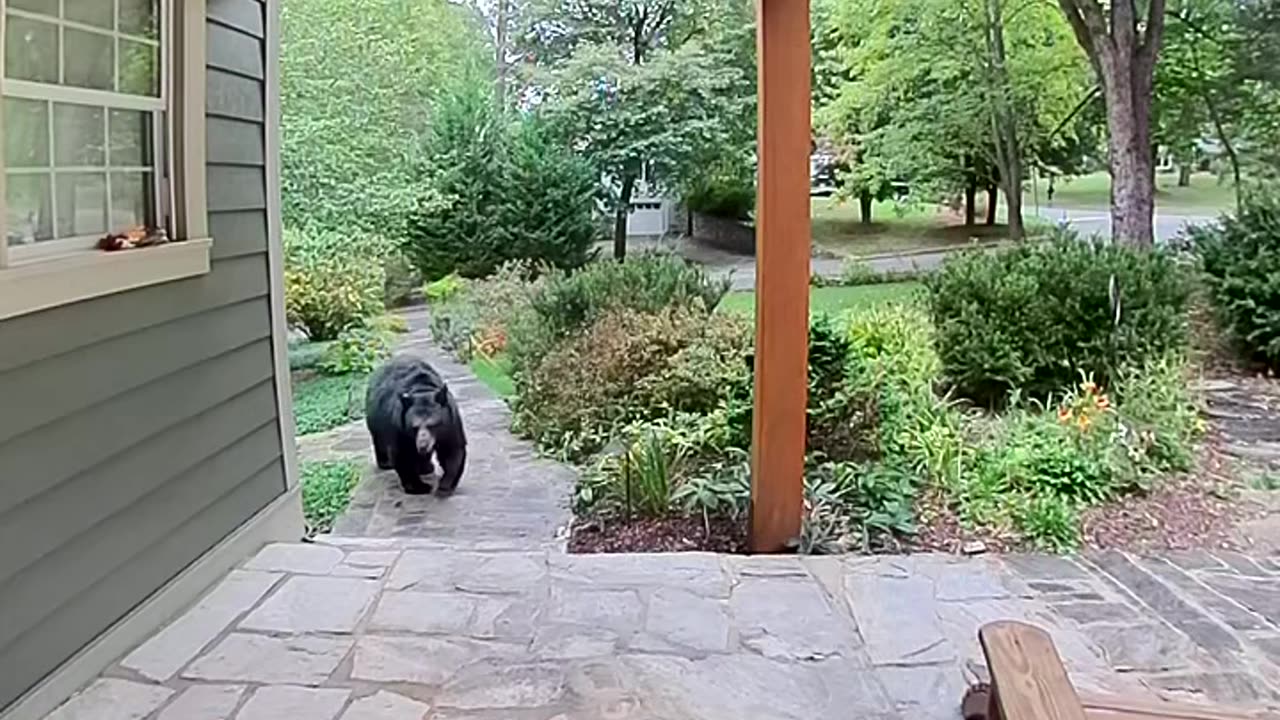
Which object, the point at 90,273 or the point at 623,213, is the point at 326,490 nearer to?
the point at 623,213

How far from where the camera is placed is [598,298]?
19.2 ft

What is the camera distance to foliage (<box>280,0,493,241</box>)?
6.20 meters

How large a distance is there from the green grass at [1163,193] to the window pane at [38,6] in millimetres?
5330

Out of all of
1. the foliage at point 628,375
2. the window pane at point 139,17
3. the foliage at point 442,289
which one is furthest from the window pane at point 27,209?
the foliage at point 442,289

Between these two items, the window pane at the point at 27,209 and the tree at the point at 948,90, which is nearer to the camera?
the window pane at the point at 27,209

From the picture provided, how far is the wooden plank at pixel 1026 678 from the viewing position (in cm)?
150

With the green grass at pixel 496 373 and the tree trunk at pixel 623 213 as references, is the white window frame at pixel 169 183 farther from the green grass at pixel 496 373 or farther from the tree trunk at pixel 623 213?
the tree trunk at pixel 623 213

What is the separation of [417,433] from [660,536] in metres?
1.42

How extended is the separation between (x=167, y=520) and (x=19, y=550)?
70 centimetres

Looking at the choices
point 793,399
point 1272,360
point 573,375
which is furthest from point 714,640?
point 1272,360

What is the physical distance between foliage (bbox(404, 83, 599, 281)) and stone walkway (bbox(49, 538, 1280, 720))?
2.76 metres

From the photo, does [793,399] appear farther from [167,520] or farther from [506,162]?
[506,162]

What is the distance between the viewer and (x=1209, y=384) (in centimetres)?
563

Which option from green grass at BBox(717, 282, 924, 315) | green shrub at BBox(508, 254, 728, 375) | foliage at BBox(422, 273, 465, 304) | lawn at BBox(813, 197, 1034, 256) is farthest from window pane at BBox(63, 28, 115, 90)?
lawn at BBox(813, 197, 1034, 256)
